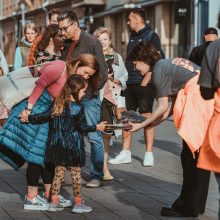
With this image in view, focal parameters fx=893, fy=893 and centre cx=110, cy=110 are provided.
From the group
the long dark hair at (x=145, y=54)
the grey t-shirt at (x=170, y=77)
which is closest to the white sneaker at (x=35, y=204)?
the grey t-shirt at (x=170, y=77)

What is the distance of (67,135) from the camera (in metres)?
7.59

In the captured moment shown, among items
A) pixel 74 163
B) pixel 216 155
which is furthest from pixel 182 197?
pixel 216 155

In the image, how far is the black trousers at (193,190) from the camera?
763 centimetres

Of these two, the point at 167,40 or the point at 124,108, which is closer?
the point at 124,108

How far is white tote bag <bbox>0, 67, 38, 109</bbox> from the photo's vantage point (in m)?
8.05

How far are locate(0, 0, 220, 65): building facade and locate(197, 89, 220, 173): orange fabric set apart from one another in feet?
59.9

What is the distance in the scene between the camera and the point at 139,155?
12289 mm

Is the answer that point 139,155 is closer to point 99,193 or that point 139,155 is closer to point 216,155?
point 99,193

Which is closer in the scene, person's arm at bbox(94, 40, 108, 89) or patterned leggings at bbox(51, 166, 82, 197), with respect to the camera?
patterned leggings at bbox(51, 166, 82, 197)

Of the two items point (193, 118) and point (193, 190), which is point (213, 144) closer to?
point (193, 118)

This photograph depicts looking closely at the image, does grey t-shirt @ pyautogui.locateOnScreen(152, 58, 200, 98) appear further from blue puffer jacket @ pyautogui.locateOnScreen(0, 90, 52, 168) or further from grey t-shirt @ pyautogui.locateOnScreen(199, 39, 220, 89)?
grey t-shirt @ pyautogui.locateOnScreen(199, 39, 220, 89)

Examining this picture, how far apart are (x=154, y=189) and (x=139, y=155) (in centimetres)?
312

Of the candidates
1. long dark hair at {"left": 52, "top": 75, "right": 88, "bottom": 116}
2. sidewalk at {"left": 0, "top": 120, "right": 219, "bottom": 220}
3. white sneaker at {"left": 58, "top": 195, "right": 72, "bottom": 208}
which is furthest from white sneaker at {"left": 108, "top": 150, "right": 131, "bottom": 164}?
long dark hair at {"left": 52, "top": 75, "right": 88, "bottom": 116}

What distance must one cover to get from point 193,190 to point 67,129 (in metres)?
1.20
